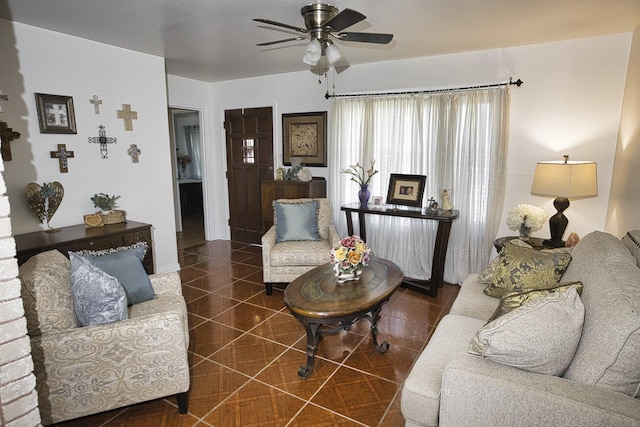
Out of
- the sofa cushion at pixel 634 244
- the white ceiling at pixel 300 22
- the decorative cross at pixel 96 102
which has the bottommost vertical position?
the sofa cushion at pixel 634 244

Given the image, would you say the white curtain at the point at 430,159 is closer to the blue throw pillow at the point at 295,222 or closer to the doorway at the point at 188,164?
the blue throw pillow at the point at 295,222

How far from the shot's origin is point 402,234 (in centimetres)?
431

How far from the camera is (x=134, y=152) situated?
3.92 m

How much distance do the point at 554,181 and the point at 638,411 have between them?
2285mm

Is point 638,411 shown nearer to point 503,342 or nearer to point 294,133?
point 503,342

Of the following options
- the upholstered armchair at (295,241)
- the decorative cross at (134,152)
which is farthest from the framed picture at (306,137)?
the decorative cross at (134,152)

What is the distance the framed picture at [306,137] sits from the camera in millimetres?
4820

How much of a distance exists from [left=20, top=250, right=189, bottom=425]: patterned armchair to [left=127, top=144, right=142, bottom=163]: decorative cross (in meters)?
2.13

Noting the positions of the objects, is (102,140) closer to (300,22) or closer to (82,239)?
(82,239)

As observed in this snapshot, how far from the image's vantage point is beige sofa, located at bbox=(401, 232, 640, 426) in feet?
4.15

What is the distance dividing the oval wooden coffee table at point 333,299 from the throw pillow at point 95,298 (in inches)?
38.2

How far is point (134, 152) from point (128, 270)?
197 cm

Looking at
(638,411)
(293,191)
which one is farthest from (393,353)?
(293,191)

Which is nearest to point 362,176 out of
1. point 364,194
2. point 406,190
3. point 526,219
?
point 364,194
